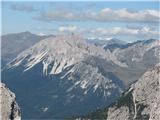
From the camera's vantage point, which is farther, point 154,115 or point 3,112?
point 154,115

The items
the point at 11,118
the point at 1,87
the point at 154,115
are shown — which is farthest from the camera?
the point at 154,115

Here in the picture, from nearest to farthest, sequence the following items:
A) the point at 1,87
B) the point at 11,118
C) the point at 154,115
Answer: the point at 11,118, the point at 1,87, the point at 154,115

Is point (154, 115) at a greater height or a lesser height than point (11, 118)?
lesser

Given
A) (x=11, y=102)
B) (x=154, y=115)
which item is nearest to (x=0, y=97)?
(x=11, y=102)

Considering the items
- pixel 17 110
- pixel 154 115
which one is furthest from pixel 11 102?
pixel 154 115

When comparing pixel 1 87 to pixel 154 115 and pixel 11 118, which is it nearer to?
pixel 11 118

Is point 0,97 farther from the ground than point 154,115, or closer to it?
farther from the ground

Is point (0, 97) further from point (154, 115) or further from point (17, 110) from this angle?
point (154, 115)
